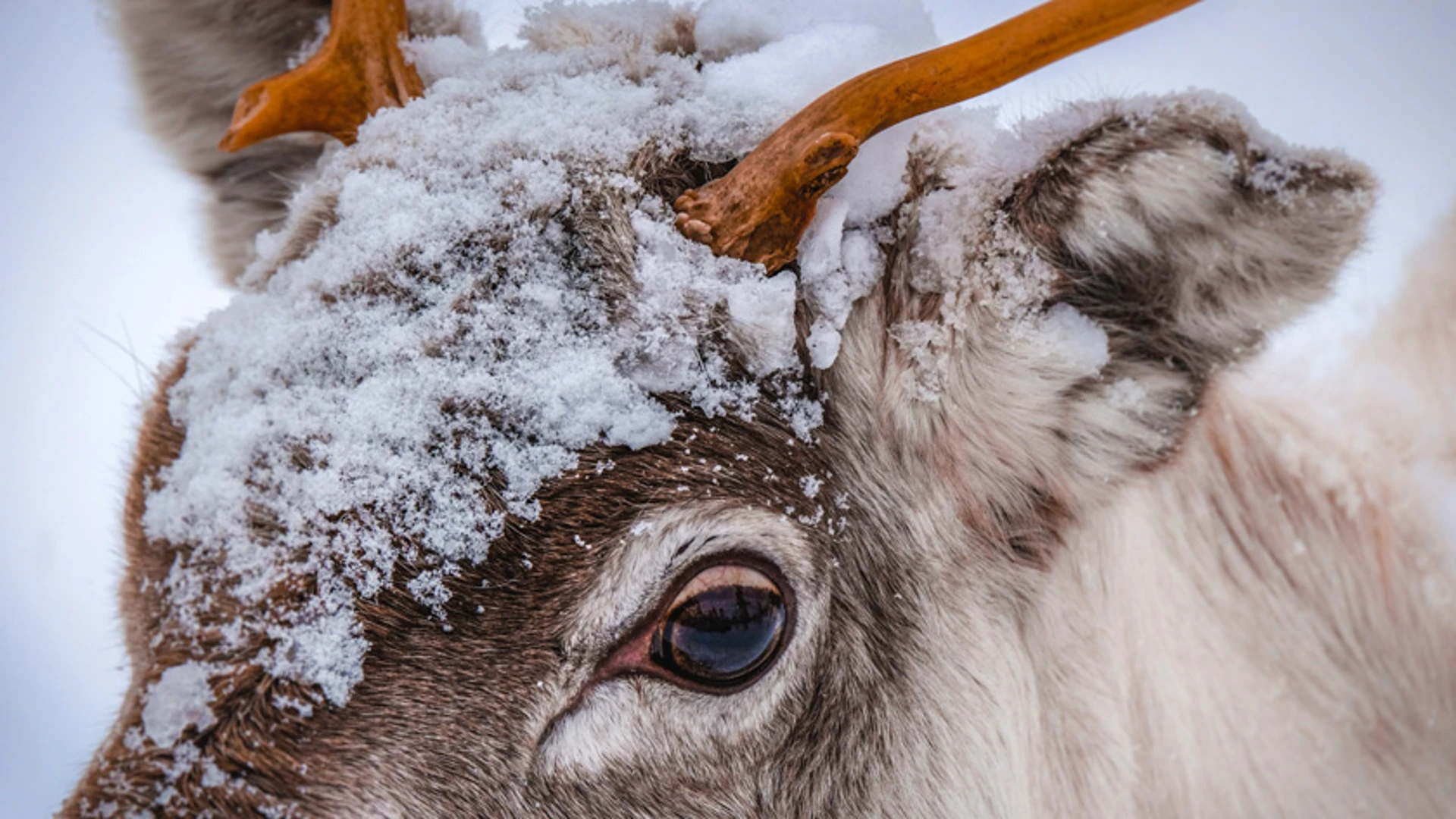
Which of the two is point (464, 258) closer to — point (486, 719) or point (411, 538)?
point (411, 538)

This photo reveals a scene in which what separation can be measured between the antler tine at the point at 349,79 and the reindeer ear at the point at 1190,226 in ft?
4.07

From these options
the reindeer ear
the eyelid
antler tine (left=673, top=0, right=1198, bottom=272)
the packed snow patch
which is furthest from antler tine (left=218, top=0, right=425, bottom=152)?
the reindeer ear

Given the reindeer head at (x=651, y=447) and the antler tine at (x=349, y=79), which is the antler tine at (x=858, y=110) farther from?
the antler tine at (x=349, y=79)

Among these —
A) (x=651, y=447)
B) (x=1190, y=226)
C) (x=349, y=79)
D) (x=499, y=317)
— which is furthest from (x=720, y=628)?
(x=349, y=79)

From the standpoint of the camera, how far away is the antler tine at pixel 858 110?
4.25 ft

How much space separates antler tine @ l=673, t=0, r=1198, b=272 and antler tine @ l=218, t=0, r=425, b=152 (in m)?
0.77

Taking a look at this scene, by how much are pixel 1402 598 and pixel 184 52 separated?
126 inches

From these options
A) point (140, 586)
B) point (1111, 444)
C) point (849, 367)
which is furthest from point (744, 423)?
point (140, 586)

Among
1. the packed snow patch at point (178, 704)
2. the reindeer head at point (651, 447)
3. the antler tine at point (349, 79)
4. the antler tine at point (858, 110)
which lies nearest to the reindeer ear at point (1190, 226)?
the reindeer head at point (651, 447)

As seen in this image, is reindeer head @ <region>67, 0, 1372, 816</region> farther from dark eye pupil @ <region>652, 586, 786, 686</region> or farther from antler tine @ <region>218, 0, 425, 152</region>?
antler tine @ <region>218, 0, 425, 152</region>

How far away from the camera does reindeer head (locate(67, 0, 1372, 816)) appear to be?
1282 millimetres

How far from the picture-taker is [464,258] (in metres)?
1.41

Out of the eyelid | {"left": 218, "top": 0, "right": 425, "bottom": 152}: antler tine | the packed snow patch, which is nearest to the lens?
the packed snow patch

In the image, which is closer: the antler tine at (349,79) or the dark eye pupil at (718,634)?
the dark eye pupil at (718,634)
